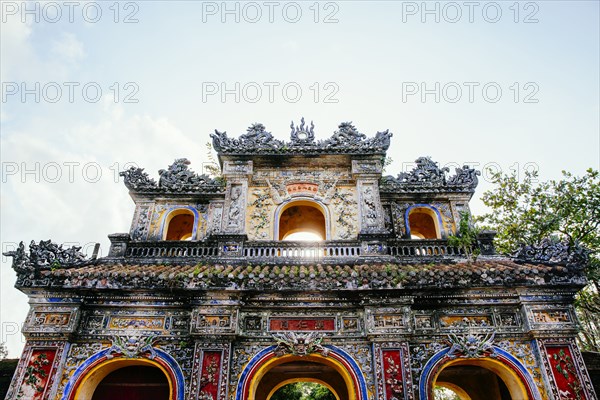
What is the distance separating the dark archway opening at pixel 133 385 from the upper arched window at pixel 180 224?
405 centimetres

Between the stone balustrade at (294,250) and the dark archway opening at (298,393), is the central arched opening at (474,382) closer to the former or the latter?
the stone balustrade at (294,250)

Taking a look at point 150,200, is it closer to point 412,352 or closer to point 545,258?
point 412,352

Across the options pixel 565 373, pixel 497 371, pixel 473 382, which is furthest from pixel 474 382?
pixel 565 373

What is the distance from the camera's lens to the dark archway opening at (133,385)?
392 inches

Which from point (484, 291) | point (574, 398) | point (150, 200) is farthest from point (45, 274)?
point (574, 398)

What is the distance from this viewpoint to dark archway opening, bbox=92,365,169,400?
9.95 metres

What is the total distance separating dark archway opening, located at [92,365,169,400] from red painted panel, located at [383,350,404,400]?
5.33 meters

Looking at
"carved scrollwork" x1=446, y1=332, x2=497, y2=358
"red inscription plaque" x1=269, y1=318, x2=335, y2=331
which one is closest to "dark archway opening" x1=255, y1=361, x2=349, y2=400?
"red inscription plaque" x1=269, y1=318, x2=335, y2=331

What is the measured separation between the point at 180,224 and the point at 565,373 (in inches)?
433

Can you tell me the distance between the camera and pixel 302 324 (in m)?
9.30

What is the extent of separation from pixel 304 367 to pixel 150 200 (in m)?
6.70

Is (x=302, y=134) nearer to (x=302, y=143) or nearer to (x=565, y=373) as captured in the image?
(x=302, y=143)

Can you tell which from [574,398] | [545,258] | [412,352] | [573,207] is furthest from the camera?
[573,207]

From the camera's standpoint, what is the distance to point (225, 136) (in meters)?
13.1
